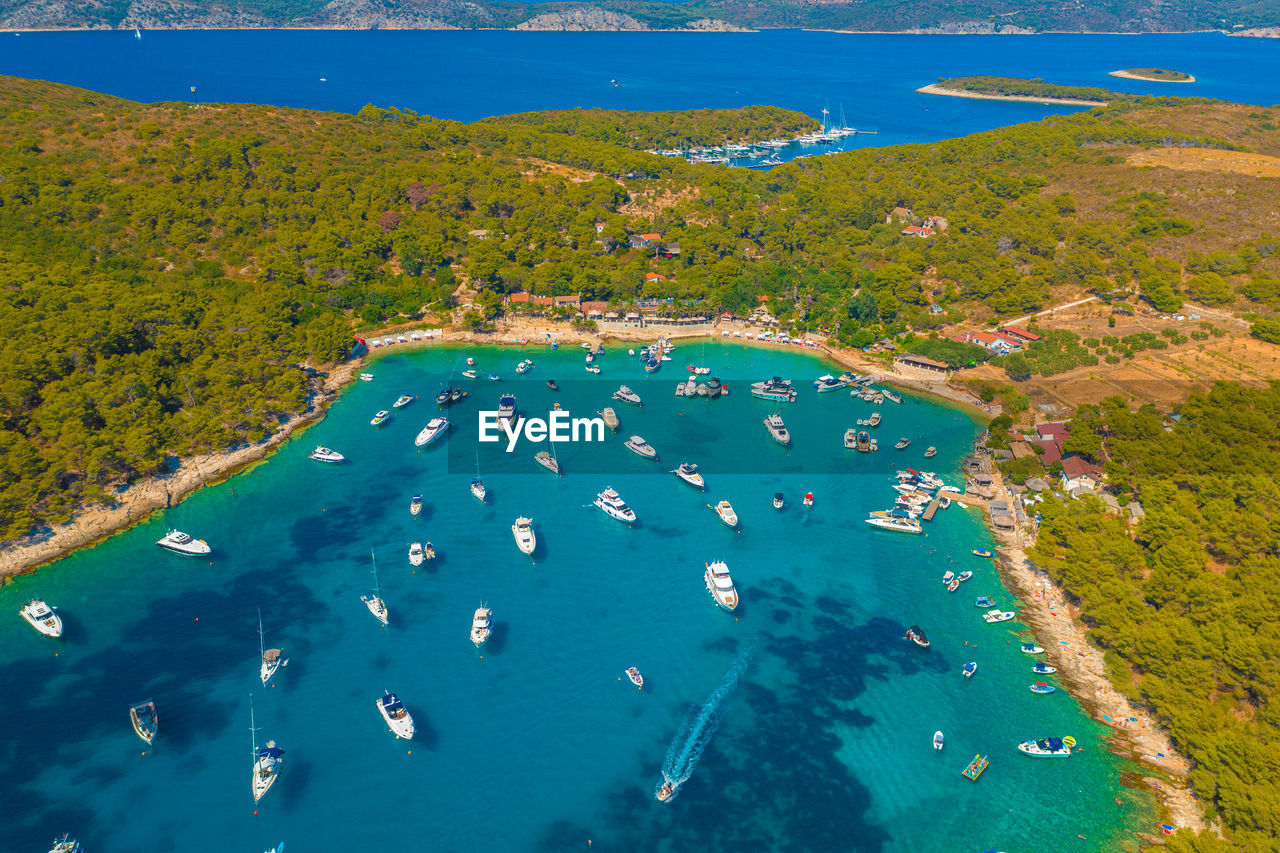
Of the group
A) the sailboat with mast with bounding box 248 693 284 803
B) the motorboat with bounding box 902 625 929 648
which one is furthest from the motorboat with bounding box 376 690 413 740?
the motorboat with bounding box 902 625 929 648

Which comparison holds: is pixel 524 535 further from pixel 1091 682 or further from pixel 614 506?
pixel 1091 682

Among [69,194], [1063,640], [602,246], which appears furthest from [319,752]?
[69,194]

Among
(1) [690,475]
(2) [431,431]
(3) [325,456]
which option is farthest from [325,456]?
(1) [690,475]

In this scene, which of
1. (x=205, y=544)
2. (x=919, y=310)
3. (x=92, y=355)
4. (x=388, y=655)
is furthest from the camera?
(x=919, y=310)

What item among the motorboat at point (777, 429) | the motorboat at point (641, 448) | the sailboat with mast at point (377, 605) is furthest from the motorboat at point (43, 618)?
the motorboat at point (777, 429)

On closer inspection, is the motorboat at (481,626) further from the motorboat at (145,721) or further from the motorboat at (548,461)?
the motorboat at (548,461)

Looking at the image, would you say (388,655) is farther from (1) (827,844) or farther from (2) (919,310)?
(2) (919,310)
